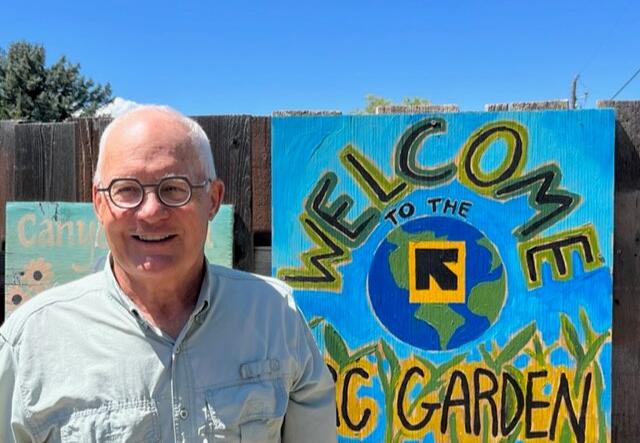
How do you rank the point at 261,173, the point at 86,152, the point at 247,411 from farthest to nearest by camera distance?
the point at 86,152, the point at 261,173, the point at 247,411

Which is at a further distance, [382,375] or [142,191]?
[382,375]

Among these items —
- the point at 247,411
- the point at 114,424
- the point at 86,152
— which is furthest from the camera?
the point at 86,152

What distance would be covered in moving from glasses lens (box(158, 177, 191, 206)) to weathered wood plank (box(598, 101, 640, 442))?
1.72 m

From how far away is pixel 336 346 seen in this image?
86.3 inches

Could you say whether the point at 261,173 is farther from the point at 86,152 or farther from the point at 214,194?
the point at 214,194

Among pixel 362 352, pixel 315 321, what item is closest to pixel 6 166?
pixel 315 321

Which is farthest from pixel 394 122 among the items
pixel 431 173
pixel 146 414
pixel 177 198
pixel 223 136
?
pixel 146 414

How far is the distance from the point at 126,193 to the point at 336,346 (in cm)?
121

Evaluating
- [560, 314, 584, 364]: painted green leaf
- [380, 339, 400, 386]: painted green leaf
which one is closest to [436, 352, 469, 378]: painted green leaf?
[380, 339, 400, 386]: painted green leaf

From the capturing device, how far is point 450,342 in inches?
84.6

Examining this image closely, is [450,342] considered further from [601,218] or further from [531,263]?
[601,218]

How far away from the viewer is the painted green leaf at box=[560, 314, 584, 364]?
6.89ft

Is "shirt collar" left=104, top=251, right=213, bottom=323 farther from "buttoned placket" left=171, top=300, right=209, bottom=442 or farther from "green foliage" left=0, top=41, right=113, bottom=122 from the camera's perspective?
"green foliage" left=0, top=41, right=113, bottom=122

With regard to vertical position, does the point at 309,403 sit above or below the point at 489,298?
below
